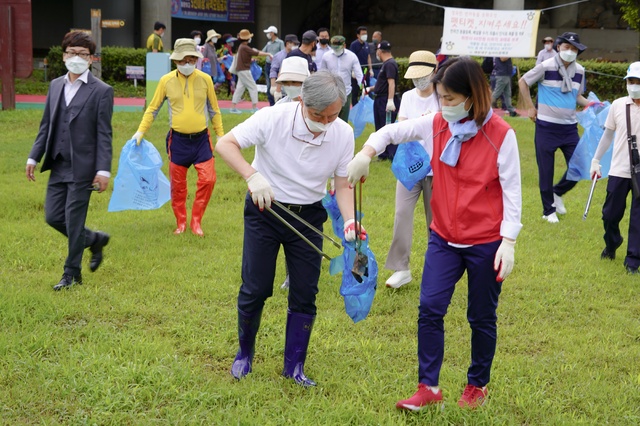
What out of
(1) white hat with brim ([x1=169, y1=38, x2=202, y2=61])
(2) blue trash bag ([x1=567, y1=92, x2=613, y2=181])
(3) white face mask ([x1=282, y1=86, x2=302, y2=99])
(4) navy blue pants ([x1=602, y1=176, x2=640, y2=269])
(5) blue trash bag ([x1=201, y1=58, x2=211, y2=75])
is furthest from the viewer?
(5) blue trash bag ([x1=201, y1=58, x2=211, y2=75])

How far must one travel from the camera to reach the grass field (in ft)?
14.2

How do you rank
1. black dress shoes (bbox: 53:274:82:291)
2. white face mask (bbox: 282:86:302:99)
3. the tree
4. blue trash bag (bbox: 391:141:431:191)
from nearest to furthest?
blue trash bag (bbox: 391:141:431:191), white face mask (bbox: 282:86:302:99), black dress shoes (bbox: 53:274:82:291), the tree

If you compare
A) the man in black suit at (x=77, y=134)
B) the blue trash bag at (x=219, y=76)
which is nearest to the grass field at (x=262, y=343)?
the man in black suit at (x=77, y=134)

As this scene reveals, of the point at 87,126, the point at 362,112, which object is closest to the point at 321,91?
the point at 87,126

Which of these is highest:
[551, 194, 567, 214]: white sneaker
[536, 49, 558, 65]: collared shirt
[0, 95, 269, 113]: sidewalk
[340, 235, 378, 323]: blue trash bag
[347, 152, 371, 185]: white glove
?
[536, 49, 558, 65]: collared shirt

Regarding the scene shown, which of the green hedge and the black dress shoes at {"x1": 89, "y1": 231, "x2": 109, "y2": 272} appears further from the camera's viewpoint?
the green hedge

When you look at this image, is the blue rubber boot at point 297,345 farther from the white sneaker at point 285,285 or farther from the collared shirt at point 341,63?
the collared shirt at point 341,63

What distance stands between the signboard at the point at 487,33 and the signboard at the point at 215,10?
44.4ft

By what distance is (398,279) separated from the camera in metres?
6.55

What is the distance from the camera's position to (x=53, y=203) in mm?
6273

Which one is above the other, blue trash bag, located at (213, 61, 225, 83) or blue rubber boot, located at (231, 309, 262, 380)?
blue trash bag, located at (213, 61, 225, 83)

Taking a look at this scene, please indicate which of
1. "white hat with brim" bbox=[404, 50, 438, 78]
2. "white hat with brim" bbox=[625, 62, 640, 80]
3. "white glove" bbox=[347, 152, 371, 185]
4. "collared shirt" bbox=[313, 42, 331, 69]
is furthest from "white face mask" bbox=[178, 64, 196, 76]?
"collared shirt" bbox=[313, 42, 331, 69]

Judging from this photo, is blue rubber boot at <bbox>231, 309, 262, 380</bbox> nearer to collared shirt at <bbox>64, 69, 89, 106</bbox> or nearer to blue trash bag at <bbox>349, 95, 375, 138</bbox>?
collared shirt at <bbox>64, 69, 89, 106</bbox>

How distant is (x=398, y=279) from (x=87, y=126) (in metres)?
2.63
